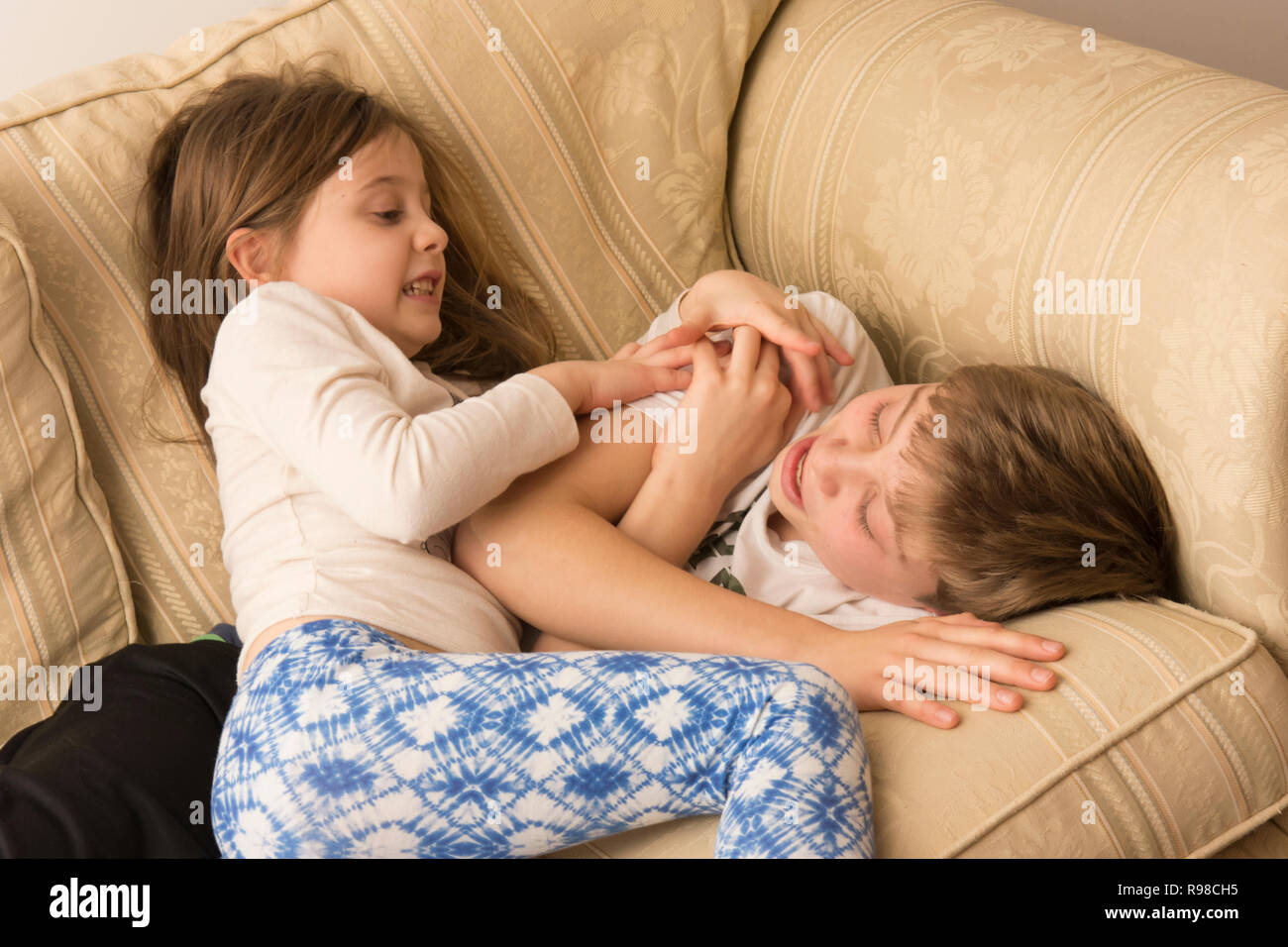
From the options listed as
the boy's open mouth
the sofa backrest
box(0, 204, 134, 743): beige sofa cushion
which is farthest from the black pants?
the sofa backrest

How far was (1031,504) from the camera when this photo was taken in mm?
1150

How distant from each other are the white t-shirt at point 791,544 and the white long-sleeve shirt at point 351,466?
249mm

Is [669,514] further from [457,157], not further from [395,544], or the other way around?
[457,157]

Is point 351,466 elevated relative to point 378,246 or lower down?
lower down

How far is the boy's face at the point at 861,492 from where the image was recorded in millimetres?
1205

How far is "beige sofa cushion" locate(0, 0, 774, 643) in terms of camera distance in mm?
1348

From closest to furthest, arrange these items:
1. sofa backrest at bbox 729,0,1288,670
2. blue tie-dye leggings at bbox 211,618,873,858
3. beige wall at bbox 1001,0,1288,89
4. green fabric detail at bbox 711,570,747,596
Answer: blue tie-dye leggings at bbox 211,618,873,858 < sofa backrest at bbox 729,0,1288,670 < green fabric detail at bbox 711,570,747,596 < beige wall at bbox 1001,0,1288,89

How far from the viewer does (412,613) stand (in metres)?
1.13

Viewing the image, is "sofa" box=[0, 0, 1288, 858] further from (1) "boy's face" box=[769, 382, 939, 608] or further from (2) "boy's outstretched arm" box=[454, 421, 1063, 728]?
(1) "boy's face" box=[769, 382, 939, 608]

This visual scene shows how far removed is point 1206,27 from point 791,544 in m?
1.79

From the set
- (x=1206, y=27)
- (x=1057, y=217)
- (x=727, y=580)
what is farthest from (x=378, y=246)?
(x=1206, y=27)

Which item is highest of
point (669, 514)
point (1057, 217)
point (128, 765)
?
point (1057, 217)

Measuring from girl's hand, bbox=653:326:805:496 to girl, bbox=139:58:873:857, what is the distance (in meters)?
0.01

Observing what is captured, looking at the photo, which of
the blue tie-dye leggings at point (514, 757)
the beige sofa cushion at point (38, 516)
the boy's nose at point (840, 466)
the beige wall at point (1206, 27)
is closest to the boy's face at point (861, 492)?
the boy's nose at point (840, 466)
